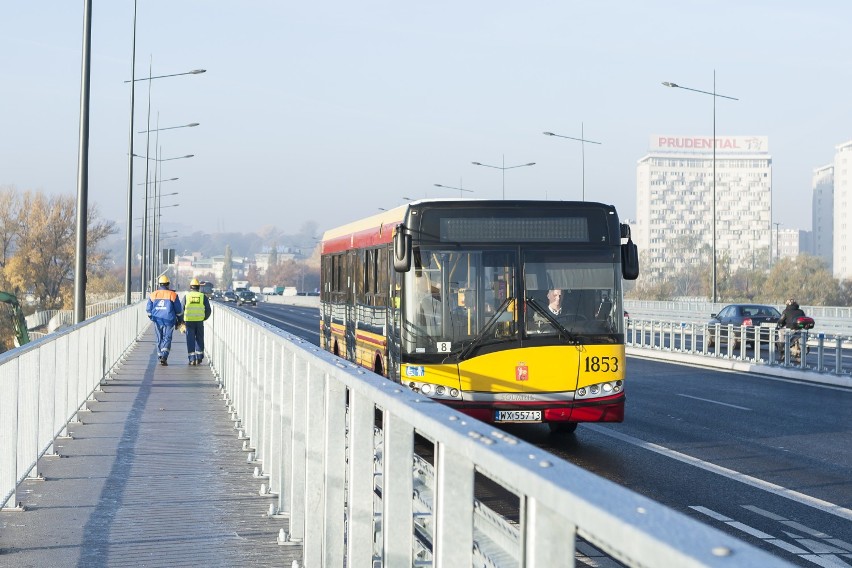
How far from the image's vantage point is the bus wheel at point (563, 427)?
16125 millimetres

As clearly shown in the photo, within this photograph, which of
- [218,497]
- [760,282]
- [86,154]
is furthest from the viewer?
[760,282]

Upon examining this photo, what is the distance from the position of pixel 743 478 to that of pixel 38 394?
6332 mm

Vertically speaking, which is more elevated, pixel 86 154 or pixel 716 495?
pixel 86 154

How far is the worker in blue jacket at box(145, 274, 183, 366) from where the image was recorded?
24375 mm

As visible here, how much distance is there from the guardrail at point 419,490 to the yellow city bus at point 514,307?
4112mm

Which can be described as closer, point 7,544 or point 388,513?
point 388,513

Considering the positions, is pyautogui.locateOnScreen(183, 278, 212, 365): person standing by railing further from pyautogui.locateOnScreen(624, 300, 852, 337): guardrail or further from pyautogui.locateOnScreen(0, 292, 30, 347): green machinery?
pyautogui.locateOnScreen(624, 300, 852, 337): guardrail

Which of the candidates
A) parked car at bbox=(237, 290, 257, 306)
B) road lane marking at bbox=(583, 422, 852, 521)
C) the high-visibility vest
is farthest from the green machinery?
parked car at bbox=(237, 290, 257, 306)

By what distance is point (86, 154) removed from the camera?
909 inches

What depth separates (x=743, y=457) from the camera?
14227 millimetres

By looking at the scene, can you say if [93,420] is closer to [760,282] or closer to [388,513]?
[388,513]

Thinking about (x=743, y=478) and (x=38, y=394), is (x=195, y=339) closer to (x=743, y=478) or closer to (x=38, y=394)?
(x=743, y=478)

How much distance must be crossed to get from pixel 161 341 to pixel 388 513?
20.5 metres

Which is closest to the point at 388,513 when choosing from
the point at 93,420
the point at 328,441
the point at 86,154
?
the point at 328,441
